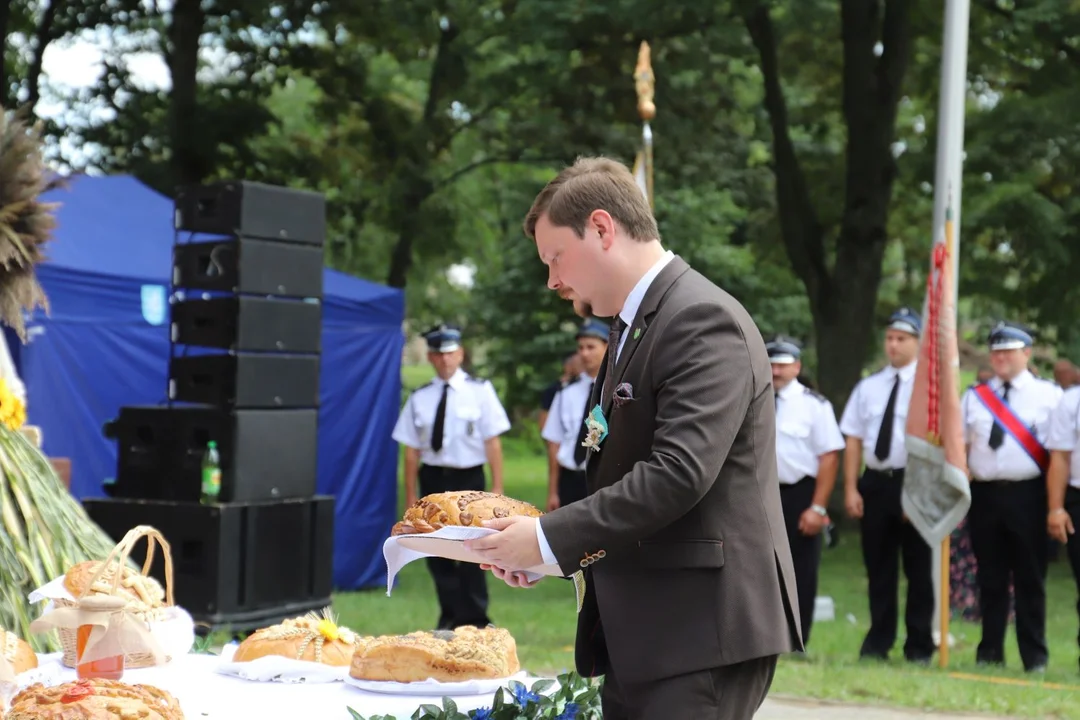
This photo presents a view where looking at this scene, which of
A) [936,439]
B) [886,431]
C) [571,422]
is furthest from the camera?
[571,422]

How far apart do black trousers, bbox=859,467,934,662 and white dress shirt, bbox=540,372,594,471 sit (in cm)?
211

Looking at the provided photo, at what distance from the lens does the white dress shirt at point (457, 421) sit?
350 inches

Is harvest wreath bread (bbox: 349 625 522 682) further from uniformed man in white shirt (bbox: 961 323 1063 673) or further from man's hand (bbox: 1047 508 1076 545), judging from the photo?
uniformed man in white shirt (bbox: 961 323 1063 673)

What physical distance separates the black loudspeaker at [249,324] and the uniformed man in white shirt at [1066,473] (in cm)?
413

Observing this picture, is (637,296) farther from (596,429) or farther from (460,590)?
(460,590)

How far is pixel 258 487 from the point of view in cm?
753

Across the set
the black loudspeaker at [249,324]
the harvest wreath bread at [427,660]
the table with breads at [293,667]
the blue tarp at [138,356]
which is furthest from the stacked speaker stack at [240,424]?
the harvest wreath bread at [427,660]

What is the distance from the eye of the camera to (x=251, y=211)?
753 cm

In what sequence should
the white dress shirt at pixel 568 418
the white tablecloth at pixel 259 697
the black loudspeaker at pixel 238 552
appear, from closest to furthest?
the white tablecloth at pixel 259 697
the black loudspeaker at pixel 238 552
the white dress shirt at pixel 568 418

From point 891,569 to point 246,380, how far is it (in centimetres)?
388

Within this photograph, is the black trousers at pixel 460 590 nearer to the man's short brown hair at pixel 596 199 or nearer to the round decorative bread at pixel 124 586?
the round decorative bread at pixel 124 586

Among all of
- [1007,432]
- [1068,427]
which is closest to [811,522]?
[1007,432]

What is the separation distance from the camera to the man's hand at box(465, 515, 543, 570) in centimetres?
242

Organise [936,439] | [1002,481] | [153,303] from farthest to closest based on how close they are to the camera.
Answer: [153,303], [1002,481], [936,439]
